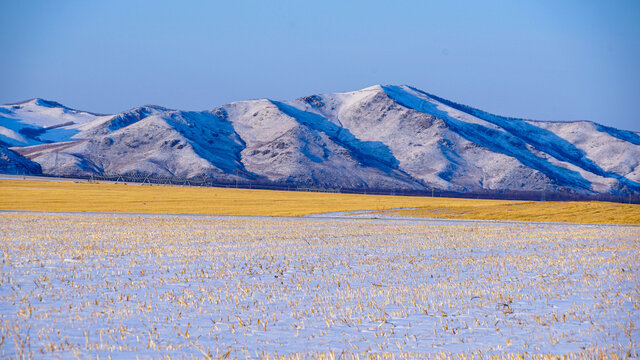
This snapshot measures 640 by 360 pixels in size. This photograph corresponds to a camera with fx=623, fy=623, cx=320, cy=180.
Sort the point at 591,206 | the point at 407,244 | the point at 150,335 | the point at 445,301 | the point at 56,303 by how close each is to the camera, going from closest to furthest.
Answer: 1. the point at 150,335
2. the point at 56,303
3. the point at 445,301
4. the point at 407,244
5. the point at 591,206

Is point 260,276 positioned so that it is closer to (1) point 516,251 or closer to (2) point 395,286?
(2) point 395,286

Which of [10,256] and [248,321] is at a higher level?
[248,321]

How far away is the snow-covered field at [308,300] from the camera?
1174 centimetres

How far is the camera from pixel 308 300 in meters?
16.2

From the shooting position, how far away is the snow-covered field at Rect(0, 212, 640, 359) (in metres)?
11.7

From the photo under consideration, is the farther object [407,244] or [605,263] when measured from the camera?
[407,244]

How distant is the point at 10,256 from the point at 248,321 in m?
14.2

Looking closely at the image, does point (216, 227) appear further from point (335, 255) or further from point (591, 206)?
point (591, 206)

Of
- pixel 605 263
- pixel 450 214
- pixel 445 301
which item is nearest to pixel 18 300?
pixel 445 301

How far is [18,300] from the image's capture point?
15.3 meters

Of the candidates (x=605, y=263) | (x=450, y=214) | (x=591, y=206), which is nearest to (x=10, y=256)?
(x=605, y=263)

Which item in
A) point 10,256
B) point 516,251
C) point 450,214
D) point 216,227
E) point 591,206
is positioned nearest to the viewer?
point 10,256

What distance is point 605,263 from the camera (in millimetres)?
24328

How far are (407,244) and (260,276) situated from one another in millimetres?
13922
